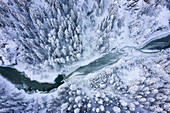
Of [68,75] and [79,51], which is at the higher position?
[79,51]

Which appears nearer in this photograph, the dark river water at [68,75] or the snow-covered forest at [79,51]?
the snow-covered forest at [79,51]

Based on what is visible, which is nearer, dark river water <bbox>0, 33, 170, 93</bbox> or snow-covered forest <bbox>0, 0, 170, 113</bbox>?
snow-covered forest <bbox>0, 0, 170, 113</bbox>

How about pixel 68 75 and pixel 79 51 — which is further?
pixel 68 75

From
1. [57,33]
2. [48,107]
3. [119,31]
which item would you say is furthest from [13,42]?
[119,31]

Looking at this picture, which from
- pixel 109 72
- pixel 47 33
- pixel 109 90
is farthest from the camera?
pixel 47 33

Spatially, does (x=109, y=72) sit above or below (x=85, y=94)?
above

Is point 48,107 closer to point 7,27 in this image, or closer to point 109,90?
point 109,90

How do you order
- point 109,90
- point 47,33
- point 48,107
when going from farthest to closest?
point 47,33 → point 109,90 → point 48,107

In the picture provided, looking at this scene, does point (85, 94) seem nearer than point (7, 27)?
Yes
